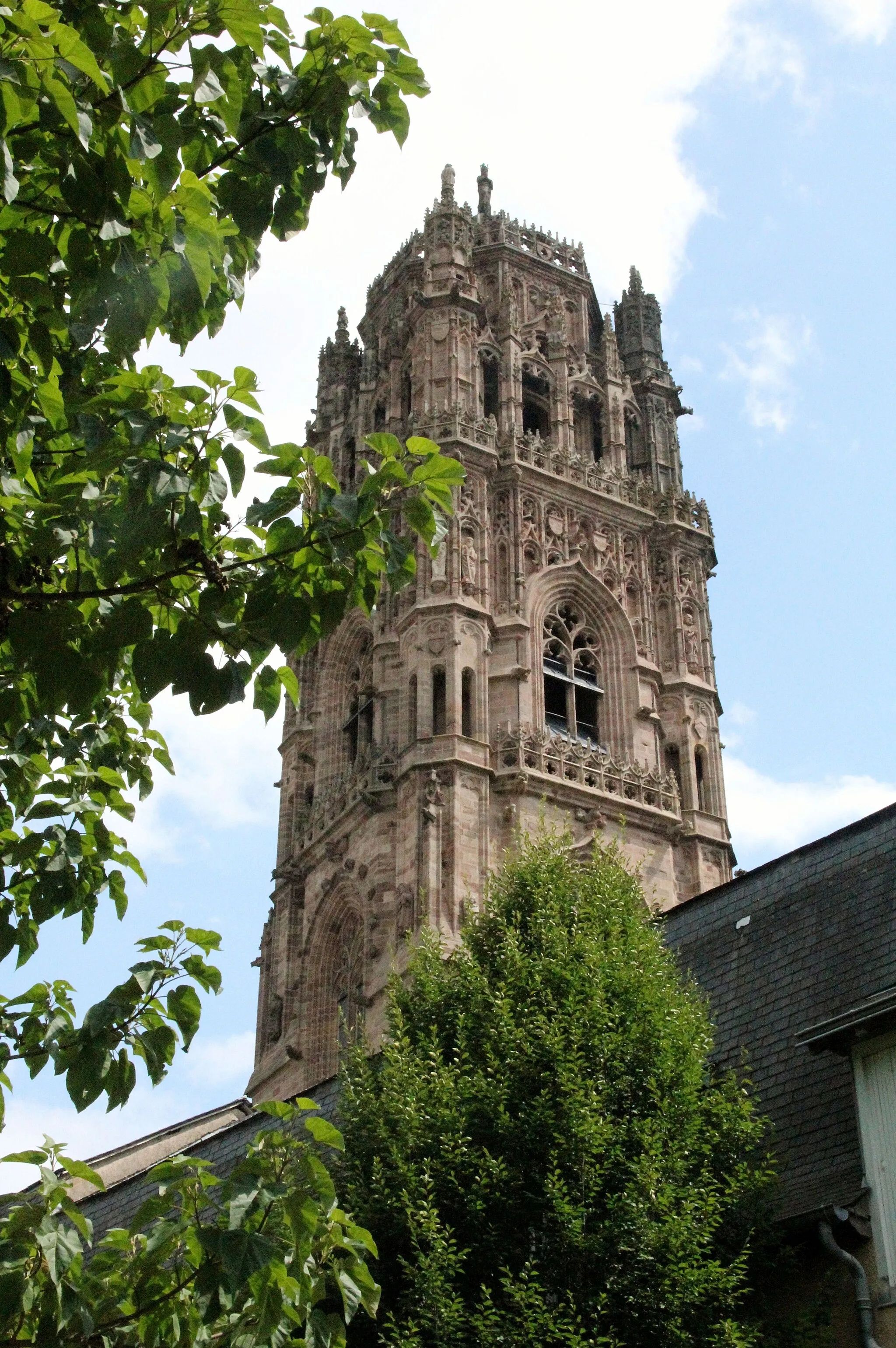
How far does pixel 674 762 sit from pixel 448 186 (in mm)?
17919

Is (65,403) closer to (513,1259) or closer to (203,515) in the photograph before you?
(203,515)

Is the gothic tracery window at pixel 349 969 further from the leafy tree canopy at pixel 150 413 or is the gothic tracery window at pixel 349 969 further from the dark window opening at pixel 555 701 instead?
the leafy tree canopy at pixel 150 413

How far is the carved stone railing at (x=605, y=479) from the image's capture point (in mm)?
43312

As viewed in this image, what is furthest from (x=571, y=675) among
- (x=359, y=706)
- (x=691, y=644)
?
(x=359, y=706)

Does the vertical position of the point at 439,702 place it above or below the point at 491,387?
below

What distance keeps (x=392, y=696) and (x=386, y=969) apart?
718 centimetres

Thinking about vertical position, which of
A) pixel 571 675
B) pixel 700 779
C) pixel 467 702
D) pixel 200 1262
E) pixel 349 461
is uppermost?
pixel 349 461

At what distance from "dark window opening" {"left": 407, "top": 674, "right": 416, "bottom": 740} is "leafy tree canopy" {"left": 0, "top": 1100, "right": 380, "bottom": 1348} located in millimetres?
28439

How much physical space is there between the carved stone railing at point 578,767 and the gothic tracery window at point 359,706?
151 inches

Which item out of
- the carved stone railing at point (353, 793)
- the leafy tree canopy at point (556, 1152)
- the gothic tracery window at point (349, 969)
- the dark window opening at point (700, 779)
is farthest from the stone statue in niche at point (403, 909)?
the leafy tree canopy at point (556, 1152)

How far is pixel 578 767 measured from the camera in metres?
38.0

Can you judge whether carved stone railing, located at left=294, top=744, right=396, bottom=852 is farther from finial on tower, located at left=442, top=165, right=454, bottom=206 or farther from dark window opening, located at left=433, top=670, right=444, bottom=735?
finial on tower, located at left=442, top=165, right=454, bottom=206

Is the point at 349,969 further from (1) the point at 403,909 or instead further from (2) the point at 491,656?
(2) the point at 491,656

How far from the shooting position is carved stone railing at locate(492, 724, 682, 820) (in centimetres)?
3703
